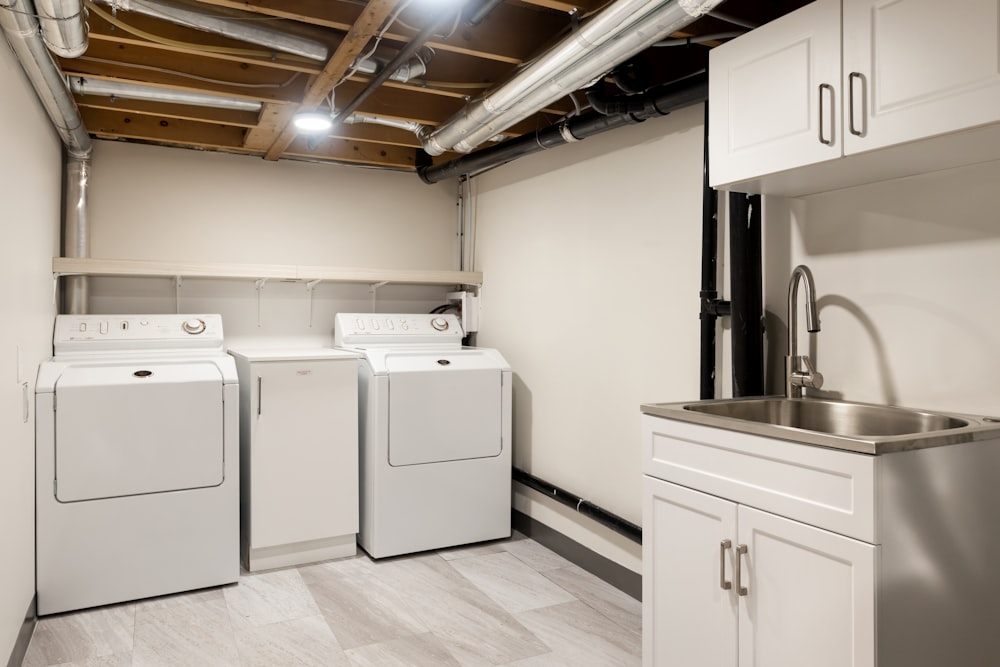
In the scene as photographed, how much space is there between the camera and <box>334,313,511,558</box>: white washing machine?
3.67 metres

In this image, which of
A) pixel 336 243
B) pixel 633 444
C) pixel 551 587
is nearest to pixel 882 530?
pixel 633 444

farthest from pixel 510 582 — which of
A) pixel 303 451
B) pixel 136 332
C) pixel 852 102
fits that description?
pixel 852 102

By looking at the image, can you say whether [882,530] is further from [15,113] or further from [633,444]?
[15,113]

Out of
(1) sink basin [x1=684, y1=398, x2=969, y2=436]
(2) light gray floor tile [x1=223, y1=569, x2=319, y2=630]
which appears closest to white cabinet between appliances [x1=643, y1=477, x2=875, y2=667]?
(1) sink basin [x1=684, y1=398, x2=969, y2=436]

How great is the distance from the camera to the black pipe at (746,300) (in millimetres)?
2486

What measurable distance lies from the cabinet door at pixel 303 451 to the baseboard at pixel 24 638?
933 mm

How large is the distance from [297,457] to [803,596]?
2597 millimetres

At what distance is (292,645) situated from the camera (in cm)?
274

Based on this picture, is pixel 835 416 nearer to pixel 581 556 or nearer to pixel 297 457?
pixel 581 556

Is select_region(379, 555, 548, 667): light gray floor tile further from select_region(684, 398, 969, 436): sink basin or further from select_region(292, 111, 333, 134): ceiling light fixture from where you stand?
select_region(292, 111, 333, 134): ceiling light fixture

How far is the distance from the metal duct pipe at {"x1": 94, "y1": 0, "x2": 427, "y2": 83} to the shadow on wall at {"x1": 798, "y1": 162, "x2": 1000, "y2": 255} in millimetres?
1705

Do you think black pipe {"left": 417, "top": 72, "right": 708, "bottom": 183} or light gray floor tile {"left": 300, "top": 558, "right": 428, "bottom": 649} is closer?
black pipe {"left": 417, "top": 72, "right": 708, "bottom": 183}

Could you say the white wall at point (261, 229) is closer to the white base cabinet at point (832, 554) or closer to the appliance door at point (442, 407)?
the appliance door at point (442, 407)

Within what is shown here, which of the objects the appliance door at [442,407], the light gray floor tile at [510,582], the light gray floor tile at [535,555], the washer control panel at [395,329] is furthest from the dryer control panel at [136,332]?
the light gray floor tile at [535,555]
